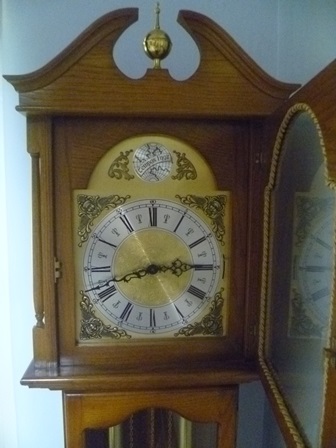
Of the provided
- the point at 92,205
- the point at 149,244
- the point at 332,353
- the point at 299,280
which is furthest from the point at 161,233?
the point at 332,353

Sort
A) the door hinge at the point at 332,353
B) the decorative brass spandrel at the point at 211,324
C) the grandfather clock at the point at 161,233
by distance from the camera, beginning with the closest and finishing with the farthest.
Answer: the door hinge at the point at 332,353, the grandfather clock at the point at 161,233, the decorative brass spandrel at the point at 211,324

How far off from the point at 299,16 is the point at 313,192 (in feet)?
1.80

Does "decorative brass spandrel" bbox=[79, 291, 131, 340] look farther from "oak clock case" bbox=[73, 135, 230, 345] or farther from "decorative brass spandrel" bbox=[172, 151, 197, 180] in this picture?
"decorative brass spandrel" bbox=[172, 151, 197, 180]

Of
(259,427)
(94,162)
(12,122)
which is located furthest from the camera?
(259,427)

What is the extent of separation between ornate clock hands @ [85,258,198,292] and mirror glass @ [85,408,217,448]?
320 mm

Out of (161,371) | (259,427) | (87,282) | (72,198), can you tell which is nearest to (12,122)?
(72,198)

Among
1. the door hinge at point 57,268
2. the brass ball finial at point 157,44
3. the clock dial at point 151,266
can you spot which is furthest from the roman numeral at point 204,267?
the brass ball finial at point 157,44

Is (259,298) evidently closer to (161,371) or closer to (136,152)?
(161,371)

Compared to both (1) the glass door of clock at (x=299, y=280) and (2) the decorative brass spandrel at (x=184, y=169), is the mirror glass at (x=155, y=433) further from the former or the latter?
(2) the decorative brass spandrel at (x=184, y=169)

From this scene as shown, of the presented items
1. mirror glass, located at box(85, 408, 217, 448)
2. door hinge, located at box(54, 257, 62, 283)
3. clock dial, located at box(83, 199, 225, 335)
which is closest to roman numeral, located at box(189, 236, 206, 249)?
clock dial, located at box(83, 199, 225, 335)

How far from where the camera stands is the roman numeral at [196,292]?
78 cm

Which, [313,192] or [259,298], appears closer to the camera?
[313,192]

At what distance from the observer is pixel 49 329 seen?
2.51 ft

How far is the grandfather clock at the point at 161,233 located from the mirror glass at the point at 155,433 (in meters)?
0.08
